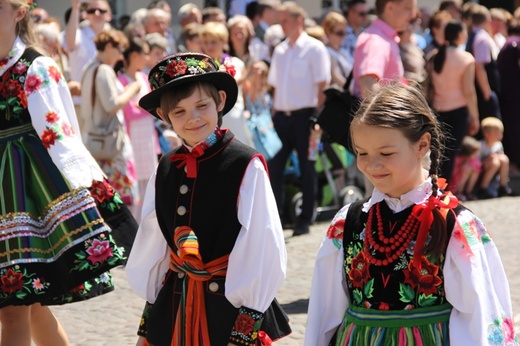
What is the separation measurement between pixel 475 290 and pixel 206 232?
118 cm

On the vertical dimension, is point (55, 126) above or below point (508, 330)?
above

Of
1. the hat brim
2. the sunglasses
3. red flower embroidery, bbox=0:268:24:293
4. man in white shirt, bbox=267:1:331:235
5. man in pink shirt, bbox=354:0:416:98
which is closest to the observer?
the hat brim

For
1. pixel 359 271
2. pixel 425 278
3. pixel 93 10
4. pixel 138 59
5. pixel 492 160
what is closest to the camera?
pixel 425 278

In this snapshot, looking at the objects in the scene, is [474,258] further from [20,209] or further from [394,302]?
[20,209]

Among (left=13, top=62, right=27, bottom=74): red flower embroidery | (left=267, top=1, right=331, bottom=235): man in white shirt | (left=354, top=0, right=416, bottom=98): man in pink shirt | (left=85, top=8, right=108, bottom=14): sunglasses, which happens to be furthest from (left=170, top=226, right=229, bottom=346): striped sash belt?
(left=85, top=8, right=108, bottom=14): sunglasses

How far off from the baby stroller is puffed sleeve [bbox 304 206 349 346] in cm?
667

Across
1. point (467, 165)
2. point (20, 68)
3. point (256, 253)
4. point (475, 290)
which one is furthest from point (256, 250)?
point (467, 165)

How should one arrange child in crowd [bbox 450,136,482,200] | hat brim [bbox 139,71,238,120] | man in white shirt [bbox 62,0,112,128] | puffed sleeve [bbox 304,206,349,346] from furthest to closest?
child in crowd [bbox 450,136,482,200]
man in white shirt [bbox 62,0,112,128]
hat brim [bbox 139,71,238,120]
puffed sleeve [bbox 304,206,349,346]

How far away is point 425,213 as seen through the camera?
3213 mm

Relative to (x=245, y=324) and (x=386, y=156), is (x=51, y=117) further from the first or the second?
(x=386, y=156)

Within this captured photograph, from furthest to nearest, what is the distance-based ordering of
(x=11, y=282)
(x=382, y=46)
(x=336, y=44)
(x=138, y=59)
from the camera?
(x=336, y=44) < (x=138, y=59) < (x=382, y=46) < (x=11, y=282)

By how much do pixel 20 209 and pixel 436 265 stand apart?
7.11 feet

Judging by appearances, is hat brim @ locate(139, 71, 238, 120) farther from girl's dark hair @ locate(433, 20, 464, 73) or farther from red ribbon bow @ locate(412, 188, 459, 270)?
girl's dark hair @ locate(433, 20, 464, 73)

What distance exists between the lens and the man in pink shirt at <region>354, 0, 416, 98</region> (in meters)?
7.24
